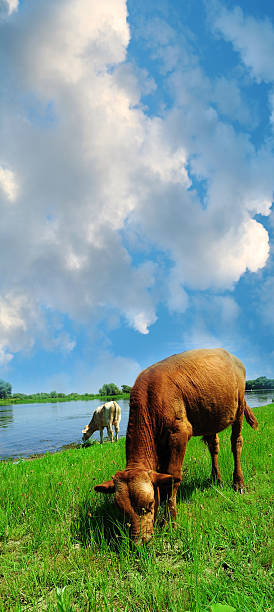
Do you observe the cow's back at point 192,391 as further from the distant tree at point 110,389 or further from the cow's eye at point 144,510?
the distant tree at point 110,389

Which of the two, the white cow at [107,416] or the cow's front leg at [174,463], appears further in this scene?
Result: the white cow at [107,416]

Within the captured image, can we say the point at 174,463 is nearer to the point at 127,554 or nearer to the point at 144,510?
the point at 144,510

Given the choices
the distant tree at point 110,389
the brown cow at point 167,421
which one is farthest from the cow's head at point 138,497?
the distant tree at point 110,389

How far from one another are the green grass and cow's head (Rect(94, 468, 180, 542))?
0.20 metres

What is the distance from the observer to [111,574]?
11.6 feet

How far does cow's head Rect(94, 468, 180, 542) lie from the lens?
12.8ft

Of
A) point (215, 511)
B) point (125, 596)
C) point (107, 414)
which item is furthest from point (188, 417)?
point (107, 414)

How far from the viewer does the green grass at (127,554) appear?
3115 millimetres

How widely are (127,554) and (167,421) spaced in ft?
5.50

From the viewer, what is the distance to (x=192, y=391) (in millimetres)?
5273

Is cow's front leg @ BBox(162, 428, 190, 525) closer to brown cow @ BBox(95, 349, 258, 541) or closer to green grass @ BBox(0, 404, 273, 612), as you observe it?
brown cow @ BBox(95, 349, 258, 541)

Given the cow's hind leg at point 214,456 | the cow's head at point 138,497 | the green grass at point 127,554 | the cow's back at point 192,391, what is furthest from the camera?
the cow's hind leg at point 214,456

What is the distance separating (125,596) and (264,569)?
162 centimetres

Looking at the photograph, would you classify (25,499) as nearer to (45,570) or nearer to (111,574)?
(45,570)
